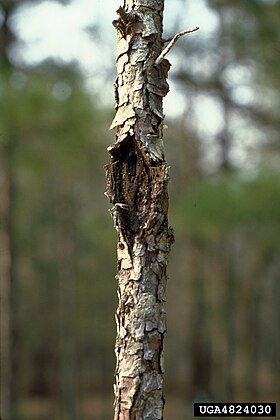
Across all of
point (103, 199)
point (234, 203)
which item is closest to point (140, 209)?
point (234, 203)

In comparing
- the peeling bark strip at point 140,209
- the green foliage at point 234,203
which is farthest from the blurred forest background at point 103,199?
the peeling bark strip at point 140,209

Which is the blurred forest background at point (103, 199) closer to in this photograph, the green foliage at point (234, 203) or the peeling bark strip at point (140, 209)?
the green foliage at point (234, 203)

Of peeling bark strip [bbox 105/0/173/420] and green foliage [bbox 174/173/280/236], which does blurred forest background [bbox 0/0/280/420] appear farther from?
peeling bark strip [bbox 105/0/173/420]

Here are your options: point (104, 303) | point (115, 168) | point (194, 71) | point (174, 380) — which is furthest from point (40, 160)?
point (174, 380)

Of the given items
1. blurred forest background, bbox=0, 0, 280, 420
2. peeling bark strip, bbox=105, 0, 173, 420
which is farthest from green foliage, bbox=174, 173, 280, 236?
peeling bark strip, bbox=105, 0, 173, 420

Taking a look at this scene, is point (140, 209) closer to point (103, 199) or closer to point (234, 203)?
point (234, 203)
